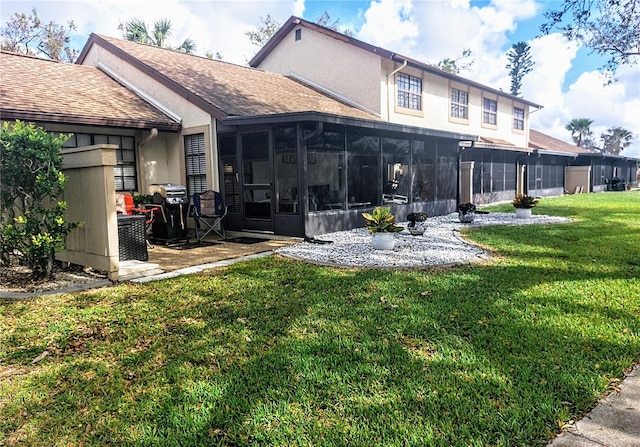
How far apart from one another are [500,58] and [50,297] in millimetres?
42679

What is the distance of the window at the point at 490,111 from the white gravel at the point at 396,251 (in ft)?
38.2

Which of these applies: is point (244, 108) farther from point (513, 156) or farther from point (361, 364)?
point (513, 156)

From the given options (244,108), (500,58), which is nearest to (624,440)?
(244,108)

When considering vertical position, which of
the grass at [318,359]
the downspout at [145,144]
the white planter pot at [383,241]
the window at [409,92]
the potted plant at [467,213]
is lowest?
the grass at [318,359]

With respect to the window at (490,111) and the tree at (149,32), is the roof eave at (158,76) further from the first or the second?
the window at (490,111)

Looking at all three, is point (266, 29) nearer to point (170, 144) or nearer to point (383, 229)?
point (170, 144)

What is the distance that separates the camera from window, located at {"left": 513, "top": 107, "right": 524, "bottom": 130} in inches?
875

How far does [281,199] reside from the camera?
29.1 ft

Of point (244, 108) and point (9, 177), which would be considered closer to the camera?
point (9, 177)

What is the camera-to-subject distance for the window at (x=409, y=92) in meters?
14.8

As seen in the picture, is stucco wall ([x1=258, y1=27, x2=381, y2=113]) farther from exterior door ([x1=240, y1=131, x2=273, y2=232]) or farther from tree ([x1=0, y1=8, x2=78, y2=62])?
tree ([x1=0, y1=8, x2=78, y2=62])

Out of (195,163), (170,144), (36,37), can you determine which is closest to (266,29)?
(36,37)

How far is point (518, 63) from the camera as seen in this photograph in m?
38.7

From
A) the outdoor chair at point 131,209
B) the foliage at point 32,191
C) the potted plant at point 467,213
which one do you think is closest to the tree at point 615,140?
the potted plant at point 467,213
